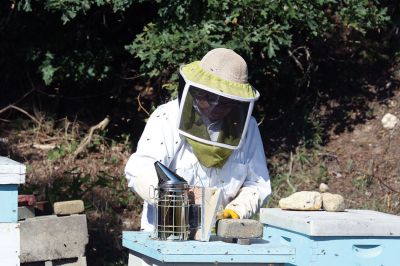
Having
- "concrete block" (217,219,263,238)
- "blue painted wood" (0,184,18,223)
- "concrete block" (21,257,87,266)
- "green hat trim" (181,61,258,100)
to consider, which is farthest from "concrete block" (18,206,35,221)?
"concrete block" (217,219,263,238)

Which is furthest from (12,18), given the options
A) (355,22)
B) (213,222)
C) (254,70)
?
(213,222)

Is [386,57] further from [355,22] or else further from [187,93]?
[187,93]

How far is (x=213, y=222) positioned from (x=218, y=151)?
1.33ft

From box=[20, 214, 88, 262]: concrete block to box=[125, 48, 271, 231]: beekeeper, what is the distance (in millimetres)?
1384

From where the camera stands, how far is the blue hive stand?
3.28 m

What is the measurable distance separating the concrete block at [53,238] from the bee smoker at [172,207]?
1.86 meters

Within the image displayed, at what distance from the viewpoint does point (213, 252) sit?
3250 mm

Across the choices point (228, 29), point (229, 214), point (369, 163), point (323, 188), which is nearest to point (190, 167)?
point (229, 214)

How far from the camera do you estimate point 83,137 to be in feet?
23.5

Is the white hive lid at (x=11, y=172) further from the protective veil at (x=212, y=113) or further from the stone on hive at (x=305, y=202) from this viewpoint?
the stone on hive at (x=305, y=202)

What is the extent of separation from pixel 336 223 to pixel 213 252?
648 millimetres

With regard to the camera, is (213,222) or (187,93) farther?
(187,93)

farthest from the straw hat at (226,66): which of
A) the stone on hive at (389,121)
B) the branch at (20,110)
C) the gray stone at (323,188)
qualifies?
the branch at (20,110)

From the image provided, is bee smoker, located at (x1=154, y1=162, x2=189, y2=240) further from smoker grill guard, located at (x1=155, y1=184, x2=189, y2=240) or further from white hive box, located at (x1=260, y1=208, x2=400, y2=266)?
white hive box, located at (x1=260, y1=208, x2=400, y2=266)
